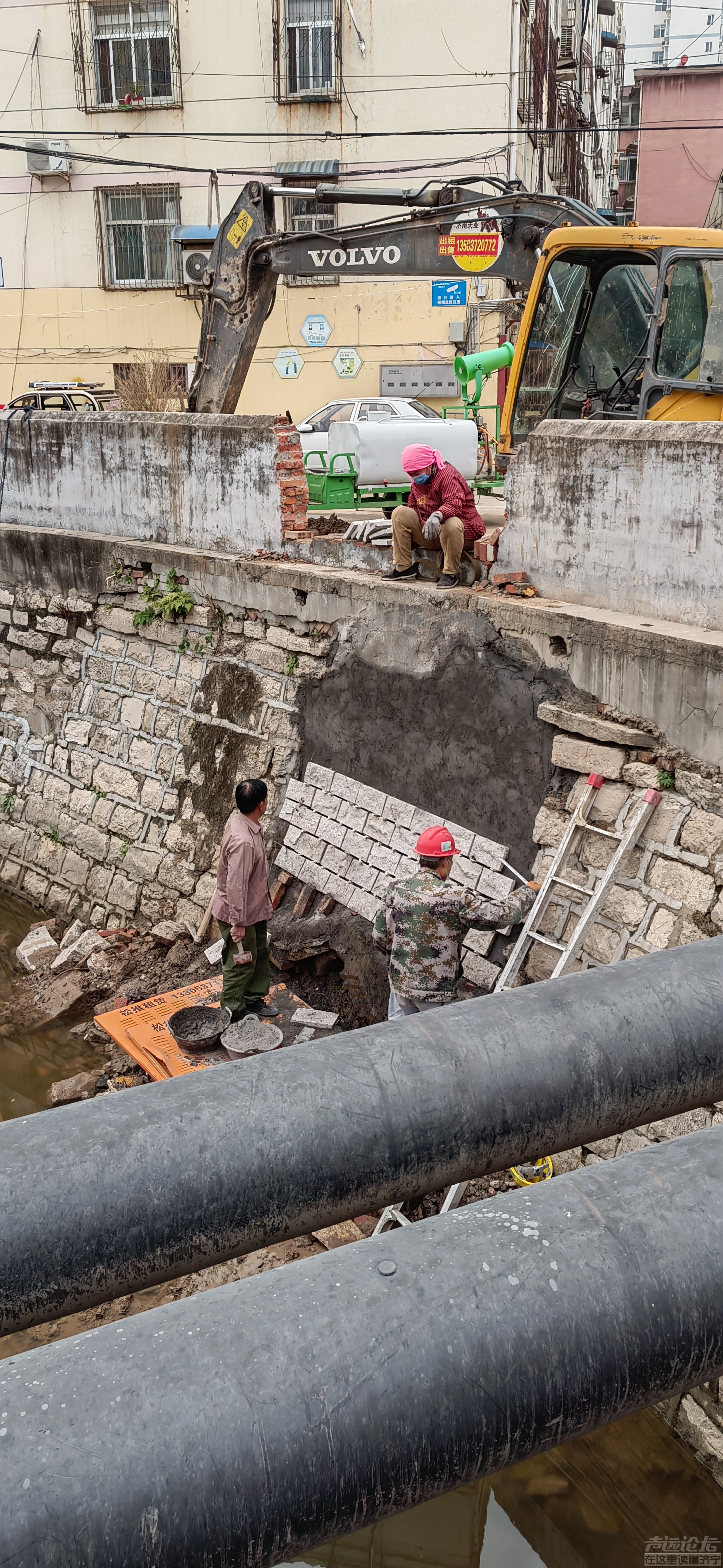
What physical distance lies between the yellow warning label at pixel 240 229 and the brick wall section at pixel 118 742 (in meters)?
3.49

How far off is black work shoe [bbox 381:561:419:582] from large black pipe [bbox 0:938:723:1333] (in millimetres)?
6607

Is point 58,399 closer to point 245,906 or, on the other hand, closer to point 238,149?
point 238,149

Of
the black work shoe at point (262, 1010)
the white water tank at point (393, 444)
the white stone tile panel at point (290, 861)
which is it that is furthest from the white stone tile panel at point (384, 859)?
the white water tank at point (393, 444)

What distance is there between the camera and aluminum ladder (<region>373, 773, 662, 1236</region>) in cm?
584

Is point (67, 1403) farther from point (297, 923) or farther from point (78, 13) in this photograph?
point (78, 13)

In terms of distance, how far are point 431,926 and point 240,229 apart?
7.31 metres

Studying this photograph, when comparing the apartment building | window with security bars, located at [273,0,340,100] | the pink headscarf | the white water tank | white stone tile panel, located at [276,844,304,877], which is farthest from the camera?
window with security bars, located at [273,0,340,100]

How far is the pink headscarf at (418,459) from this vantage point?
25.2ft

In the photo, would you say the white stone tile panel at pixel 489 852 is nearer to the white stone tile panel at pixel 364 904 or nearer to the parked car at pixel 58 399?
the white stone tile panel at pixel 364 904

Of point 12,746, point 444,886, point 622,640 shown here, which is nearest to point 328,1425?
point 444,886

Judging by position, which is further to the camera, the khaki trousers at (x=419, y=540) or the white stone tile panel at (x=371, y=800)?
the white stone tile panel at (x=371, y=800)

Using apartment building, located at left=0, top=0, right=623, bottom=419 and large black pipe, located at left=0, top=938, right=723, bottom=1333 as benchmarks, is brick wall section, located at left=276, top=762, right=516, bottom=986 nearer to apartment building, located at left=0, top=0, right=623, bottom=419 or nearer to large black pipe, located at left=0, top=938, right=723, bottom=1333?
large black pipe, located at left=0, top=938, right=723, bottom=1333

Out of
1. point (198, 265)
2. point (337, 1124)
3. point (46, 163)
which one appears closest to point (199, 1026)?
point (337, 1124)

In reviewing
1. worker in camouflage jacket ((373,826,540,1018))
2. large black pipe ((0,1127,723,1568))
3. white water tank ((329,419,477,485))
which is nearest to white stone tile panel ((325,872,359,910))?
worker in camouflage jacket ((373,826,540,1018))
